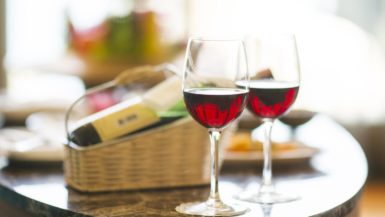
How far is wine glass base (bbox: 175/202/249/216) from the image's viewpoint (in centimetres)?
115

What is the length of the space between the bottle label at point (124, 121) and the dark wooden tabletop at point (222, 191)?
106 millimetres

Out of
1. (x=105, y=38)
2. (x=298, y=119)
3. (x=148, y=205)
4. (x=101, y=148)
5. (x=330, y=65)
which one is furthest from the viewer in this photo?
(x=330, y=65)

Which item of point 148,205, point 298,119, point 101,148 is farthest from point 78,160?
point 298,119

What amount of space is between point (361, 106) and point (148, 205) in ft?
11.3

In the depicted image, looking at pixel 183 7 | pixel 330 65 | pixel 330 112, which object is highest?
pixel 183 7

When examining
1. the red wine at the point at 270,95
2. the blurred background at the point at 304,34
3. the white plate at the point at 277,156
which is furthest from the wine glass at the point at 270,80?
the blurred background at the point at 304,34

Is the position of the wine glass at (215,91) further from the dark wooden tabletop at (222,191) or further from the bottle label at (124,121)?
the bottle label at (124,121)

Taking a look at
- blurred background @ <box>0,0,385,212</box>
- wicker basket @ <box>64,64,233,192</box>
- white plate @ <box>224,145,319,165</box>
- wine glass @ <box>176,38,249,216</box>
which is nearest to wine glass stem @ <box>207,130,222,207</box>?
wine glass @ <box>176,38,249,216</box>

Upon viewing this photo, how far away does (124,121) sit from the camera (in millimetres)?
1334

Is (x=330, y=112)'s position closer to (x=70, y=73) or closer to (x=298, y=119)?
(x=70, y=73)

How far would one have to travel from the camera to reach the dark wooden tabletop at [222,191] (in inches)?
46.7

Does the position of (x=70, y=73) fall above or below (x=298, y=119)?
below

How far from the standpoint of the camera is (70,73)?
148 inches

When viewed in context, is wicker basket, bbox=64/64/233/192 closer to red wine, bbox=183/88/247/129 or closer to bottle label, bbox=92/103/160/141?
bottle label, bbox=92/103/160/141
